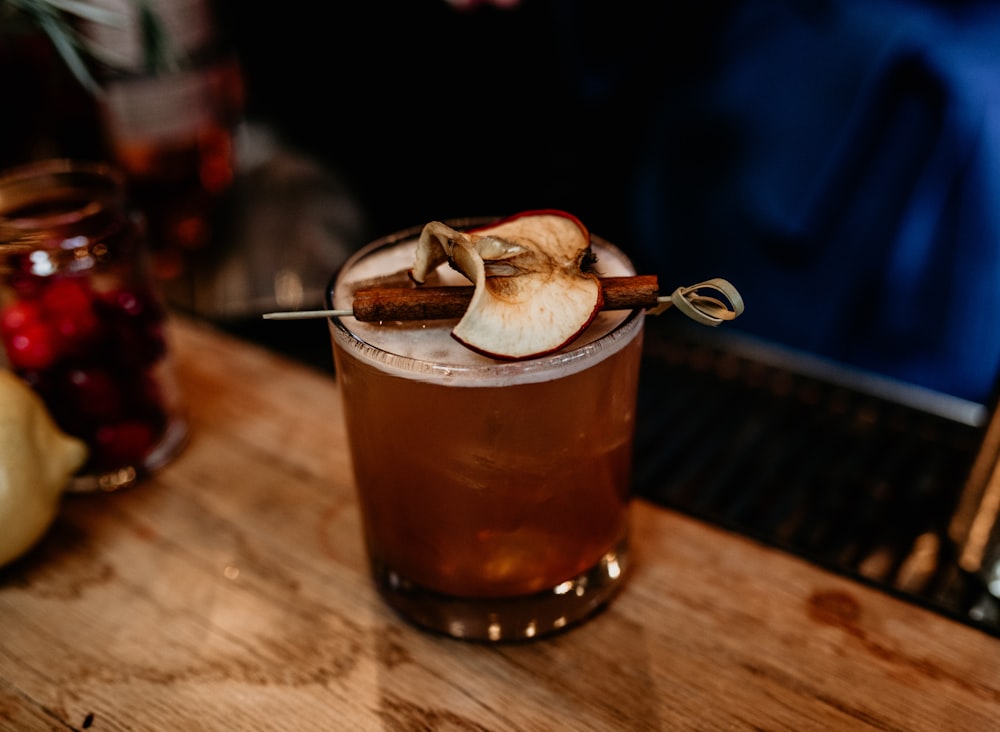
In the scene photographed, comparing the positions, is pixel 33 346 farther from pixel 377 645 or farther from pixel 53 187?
pixel 377 645

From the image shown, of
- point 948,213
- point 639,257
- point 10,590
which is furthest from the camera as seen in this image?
point 639,257

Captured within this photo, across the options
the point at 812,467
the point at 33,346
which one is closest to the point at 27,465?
the point at 33,346

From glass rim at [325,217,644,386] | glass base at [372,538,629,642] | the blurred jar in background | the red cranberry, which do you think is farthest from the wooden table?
the blurred jar in background

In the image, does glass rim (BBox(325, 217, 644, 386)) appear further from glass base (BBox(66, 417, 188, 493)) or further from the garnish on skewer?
glass base (BBox(66, 417, 188, 493))

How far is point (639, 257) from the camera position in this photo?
1798 mm

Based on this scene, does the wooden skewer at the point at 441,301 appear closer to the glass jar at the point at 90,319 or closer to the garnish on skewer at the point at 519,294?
the garnish on skewer at the point at 519,294

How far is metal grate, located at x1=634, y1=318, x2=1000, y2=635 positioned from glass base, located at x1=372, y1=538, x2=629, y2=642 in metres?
0.19

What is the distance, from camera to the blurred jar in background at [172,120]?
146cm

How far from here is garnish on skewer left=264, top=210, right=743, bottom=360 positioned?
25.7 inches

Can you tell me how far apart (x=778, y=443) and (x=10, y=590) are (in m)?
0.90

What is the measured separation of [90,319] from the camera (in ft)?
3.09

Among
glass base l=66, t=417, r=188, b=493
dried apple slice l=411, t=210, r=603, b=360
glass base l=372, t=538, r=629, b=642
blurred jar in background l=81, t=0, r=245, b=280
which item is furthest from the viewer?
blurred jar in background l=81, t=0, r=245, b=280

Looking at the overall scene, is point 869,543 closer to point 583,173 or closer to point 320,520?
point 320,520

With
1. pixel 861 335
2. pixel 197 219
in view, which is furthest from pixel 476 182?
pixel 861 335
